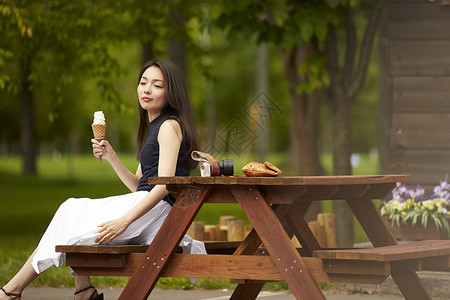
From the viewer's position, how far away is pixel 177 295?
7207 millimetres

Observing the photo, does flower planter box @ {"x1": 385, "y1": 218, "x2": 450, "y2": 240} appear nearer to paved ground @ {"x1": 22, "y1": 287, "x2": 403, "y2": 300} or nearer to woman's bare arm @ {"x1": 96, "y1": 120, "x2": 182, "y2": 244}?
paved ground @ {"x1": 22, "y1": 287, "x2": 403, "y2": 300}

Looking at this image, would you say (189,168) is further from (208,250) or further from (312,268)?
(312,268)

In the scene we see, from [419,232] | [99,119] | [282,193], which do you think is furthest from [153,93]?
[419,232]

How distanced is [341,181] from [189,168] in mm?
1059

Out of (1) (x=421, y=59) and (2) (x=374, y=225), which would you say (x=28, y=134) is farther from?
(2) (x=374, y=225)

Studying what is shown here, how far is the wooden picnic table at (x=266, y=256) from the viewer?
4.54 meters

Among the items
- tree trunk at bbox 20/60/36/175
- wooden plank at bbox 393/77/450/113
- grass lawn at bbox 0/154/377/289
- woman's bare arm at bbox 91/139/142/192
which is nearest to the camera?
woman's bare arm at bbox 91/139/142/192

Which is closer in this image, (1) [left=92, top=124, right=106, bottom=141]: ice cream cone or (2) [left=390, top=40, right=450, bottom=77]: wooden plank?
(1) [left=92, top=124, right=106, bottom=141]: ice cream cone

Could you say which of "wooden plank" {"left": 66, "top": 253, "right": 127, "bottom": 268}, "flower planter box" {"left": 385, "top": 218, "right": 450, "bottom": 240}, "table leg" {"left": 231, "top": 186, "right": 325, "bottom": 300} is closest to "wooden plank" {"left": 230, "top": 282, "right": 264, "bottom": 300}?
"wooden plank" {"left": 66, "top": 253, "right": 127, "bottom": 268}

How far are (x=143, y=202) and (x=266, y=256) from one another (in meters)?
0.81

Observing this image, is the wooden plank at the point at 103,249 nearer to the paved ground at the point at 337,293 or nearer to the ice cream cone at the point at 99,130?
the ice cream cone at the point at 99,130

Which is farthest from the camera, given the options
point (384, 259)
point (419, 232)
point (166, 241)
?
point (419, 232)

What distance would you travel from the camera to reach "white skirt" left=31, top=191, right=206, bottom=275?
5.09m

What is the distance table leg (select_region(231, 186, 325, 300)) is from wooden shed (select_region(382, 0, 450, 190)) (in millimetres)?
4846
